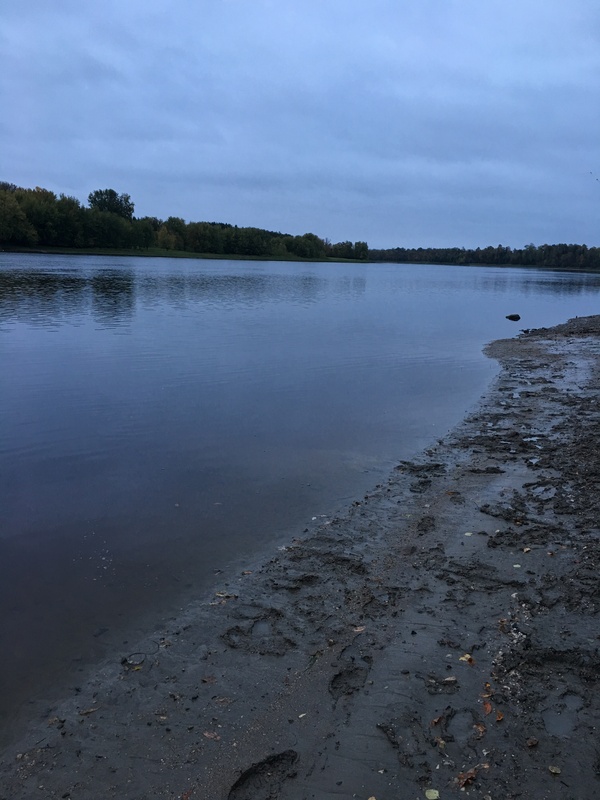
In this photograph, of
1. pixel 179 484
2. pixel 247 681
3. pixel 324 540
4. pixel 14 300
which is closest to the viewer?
pixel 247 681

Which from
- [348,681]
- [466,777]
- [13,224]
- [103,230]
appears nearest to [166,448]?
[348,681]

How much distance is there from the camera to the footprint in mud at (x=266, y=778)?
4094 mm

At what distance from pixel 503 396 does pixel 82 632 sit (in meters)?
13.7

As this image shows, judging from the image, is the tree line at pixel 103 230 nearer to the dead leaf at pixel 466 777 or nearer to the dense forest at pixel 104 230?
the dense forest at pixel 104 230

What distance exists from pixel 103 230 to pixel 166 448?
130491mm

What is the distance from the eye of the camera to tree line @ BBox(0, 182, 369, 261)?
10988cm

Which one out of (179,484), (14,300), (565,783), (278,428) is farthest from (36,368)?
(14,300)

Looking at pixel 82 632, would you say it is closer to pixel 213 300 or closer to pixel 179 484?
pixel 179 484

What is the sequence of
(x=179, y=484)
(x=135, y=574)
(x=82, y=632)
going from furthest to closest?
1. (x=179, y=484)
2. (x=135, y=574)
3. (x=82, y=632)

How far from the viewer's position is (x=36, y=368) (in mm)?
18453

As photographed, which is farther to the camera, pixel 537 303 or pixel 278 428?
pixel 537 303

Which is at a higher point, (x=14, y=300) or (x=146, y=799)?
(x=14, y=300)

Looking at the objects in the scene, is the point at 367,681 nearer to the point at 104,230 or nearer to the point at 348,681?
the point at 348,681

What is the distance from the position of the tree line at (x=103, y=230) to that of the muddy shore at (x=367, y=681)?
114 meters
